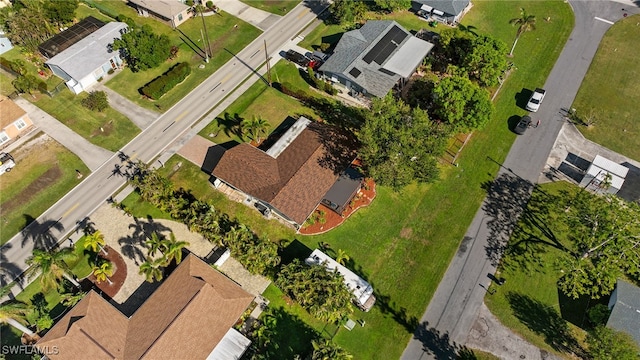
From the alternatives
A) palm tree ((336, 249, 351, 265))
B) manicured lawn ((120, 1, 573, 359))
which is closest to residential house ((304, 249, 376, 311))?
palm tree ((336, 249, 351, 265))

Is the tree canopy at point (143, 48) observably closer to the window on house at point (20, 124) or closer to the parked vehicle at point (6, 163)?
the window on house at point (20, 124)

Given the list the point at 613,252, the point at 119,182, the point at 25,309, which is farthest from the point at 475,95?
the point at 25,309

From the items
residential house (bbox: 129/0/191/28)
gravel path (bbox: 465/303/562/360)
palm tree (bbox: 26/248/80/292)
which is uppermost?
residential house (bbox: 129/0/191/28)

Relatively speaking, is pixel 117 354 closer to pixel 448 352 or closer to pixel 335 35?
pixel 448 352

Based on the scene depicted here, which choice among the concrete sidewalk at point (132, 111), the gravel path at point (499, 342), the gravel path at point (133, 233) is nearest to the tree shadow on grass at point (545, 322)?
the gravel path at point (499, 342)

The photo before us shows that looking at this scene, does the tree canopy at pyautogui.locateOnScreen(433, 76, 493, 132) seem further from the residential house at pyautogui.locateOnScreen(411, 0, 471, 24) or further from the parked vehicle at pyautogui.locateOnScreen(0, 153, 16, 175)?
the parked vehicle at pyautogui.locateOnScreen(0, 153, 16, 175)

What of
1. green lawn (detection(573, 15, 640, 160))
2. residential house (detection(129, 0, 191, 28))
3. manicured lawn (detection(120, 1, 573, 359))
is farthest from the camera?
residential house (detection(129, 0, 191, 28))

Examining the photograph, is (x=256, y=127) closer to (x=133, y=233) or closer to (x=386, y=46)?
(x=133, y=233)
